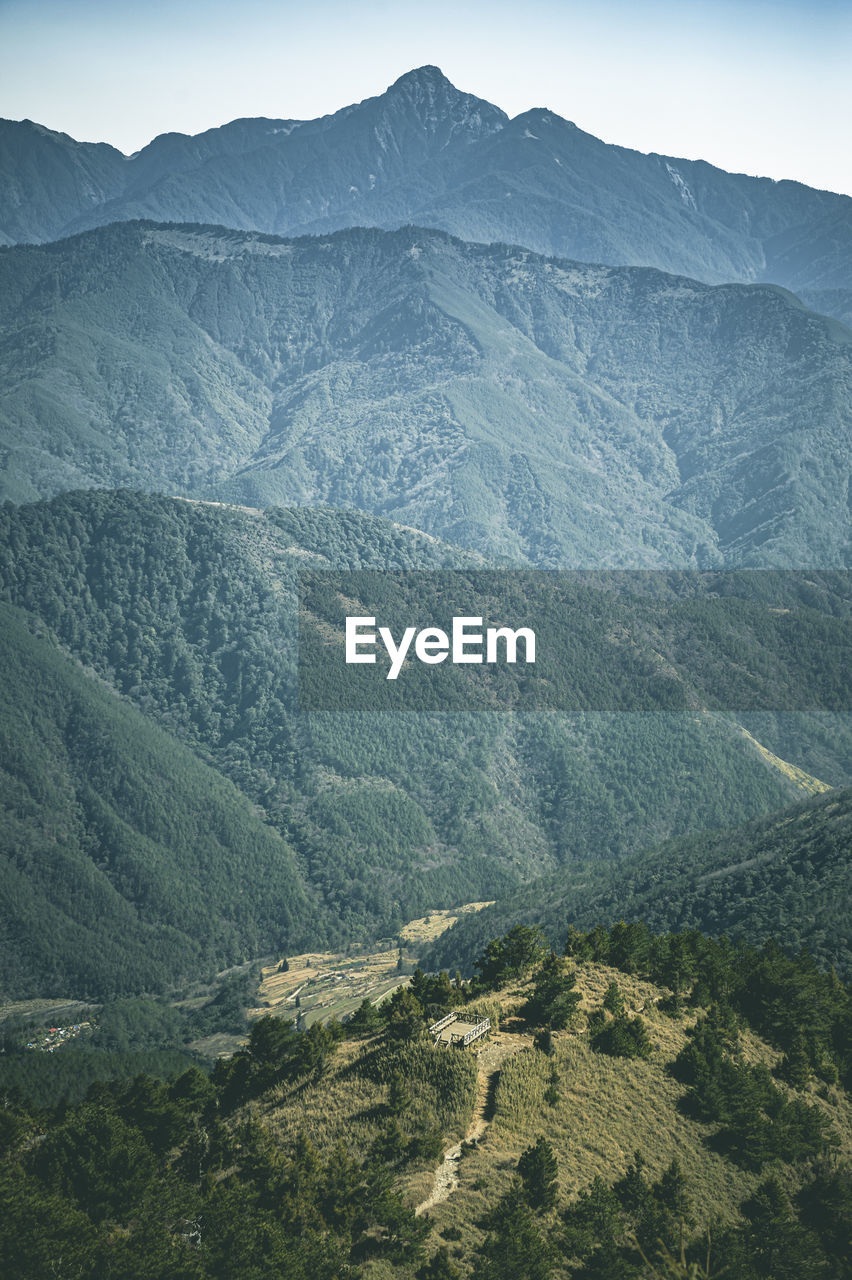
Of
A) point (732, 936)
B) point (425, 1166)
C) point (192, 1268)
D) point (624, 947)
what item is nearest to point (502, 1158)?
point (425, 1166)

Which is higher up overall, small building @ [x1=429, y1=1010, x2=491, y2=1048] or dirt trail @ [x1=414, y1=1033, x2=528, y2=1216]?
small building @ [x1=429, y1=1010, x2=491, y2=1048]

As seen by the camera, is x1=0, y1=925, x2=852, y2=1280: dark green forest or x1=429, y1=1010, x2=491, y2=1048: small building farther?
x1=429, y1=1010, x2=491, y2=1048: small building

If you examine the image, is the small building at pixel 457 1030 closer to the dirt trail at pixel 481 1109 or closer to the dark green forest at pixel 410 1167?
the dirt trail at pixel 481 1109

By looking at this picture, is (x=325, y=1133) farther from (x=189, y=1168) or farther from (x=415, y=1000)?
(x=415, y=1000)

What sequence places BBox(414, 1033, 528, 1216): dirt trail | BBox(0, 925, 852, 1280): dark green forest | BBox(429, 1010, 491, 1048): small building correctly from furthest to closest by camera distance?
1. BBox(429, 1010, 491, 1048): small building
2. BBox(414, 1033, 528, 1216): dirt trail
3. BBox(0, 925, 852, 1280): dark green forest

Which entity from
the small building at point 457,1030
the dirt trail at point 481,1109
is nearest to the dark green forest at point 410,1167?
the dirt trail at point 481,1109

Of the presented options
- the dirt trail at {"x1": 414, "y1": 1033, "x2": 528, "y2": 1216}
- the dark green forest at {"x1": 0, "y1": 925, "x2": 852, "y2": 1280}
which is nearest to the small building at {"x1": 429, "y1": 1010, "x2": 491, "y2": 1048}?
the dirt trail at {"x1": 414, "y1": 1033, "x2": 528, "y2": 1216}

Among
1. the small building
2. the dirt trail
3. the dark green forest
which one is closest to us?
the dark green forest

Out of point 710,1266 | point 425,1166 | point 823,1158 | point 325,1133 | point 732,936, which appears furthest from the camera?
point 732,936

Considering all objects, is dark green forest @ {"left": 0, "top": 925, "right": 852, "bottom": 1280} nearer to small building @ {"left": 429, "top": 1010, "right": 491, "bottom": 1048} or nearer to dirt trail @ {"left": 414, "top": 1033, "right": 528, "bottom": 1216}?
dirt trail @ {"left": 414, "top": 1033, "right": 528, "bottom": 1216}
